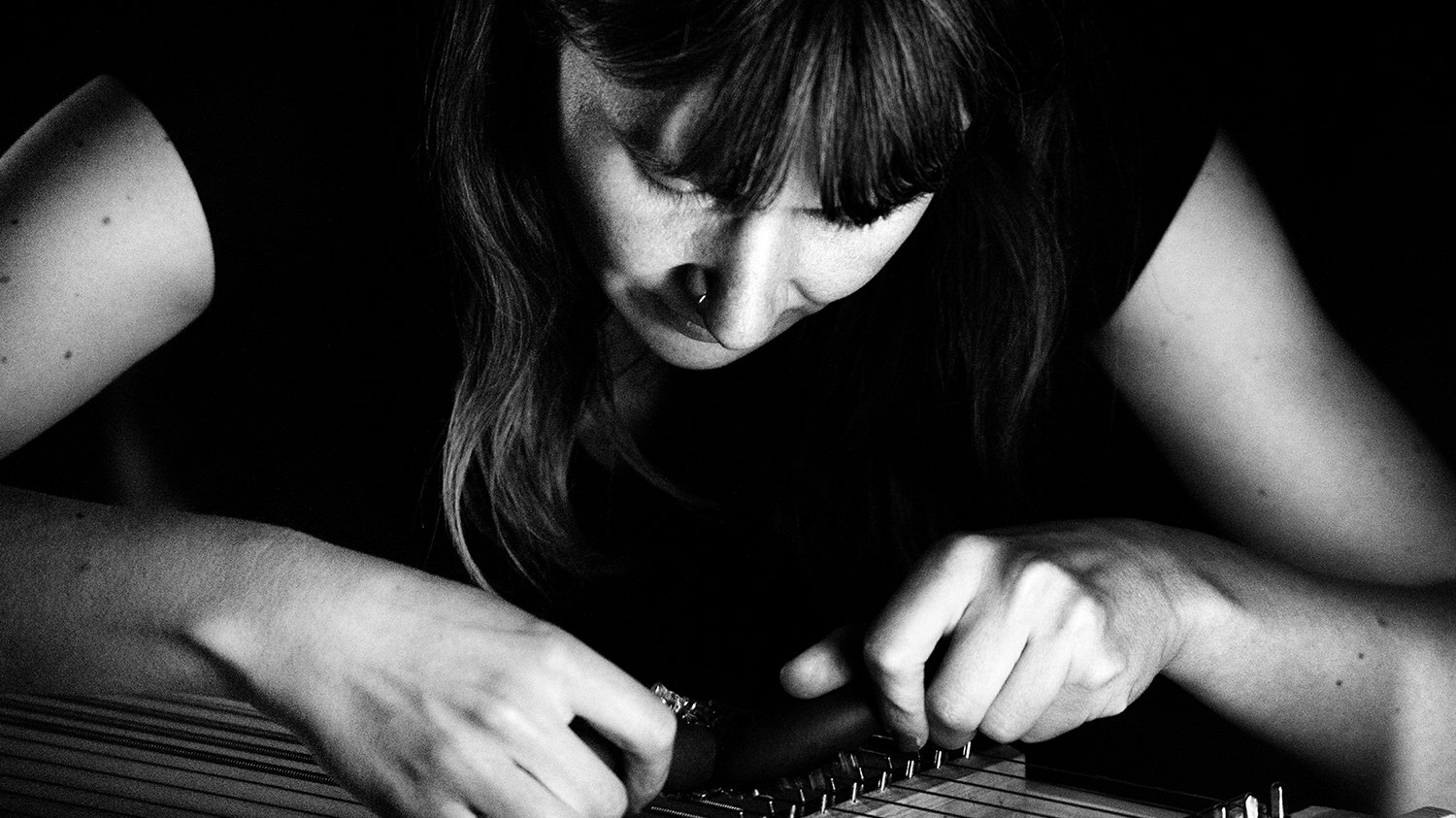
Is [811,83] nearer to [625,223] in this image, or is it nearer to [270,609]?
[625,223]

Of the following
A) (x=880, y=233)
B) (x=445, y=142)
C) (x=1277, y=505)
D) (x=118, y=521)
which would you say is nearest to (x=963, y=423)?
(x=1277, y=505)

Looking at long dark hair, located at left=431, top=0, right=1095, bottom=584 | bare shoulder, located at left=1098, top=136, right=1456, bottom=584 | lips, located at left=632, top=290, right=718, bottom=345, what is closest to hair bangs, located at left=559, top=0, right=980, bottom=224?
long dark hair, located at left=431, top=0, right=1095, bottom=584

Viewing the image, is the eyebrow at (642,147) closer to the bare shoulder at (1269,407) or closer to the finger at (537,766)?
the finger at (537,766)

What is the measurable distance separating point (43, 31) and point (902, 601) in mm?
945

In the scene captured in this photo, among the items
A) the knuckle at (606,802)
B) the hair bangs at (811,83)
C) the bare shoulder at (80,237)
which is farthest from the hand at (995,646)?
the bare shoulder at (80,237)

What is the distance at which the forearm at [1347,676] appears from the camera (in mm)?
790

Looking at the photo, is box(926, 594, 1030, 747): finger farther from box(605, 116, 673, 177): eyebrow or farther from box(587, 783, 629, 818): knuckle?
box(605, 116, 673, 177): eyebrow

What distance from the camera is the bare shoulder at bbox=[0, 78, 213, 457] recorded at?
870mm

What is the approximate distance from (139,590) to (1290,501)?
0.81 m

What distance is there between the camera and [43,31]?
1.09m

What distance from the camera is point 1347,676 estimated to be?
817 mm

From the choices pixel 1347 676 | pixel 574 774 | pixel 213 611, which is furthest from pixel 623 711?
pixel 1347 676

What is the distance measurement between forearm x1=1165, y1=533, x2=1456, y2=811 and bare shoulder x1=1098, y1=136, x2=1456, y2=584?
0.29 feet

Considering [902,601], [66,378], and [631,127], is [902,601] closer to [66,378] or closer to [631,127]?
[631,127]
